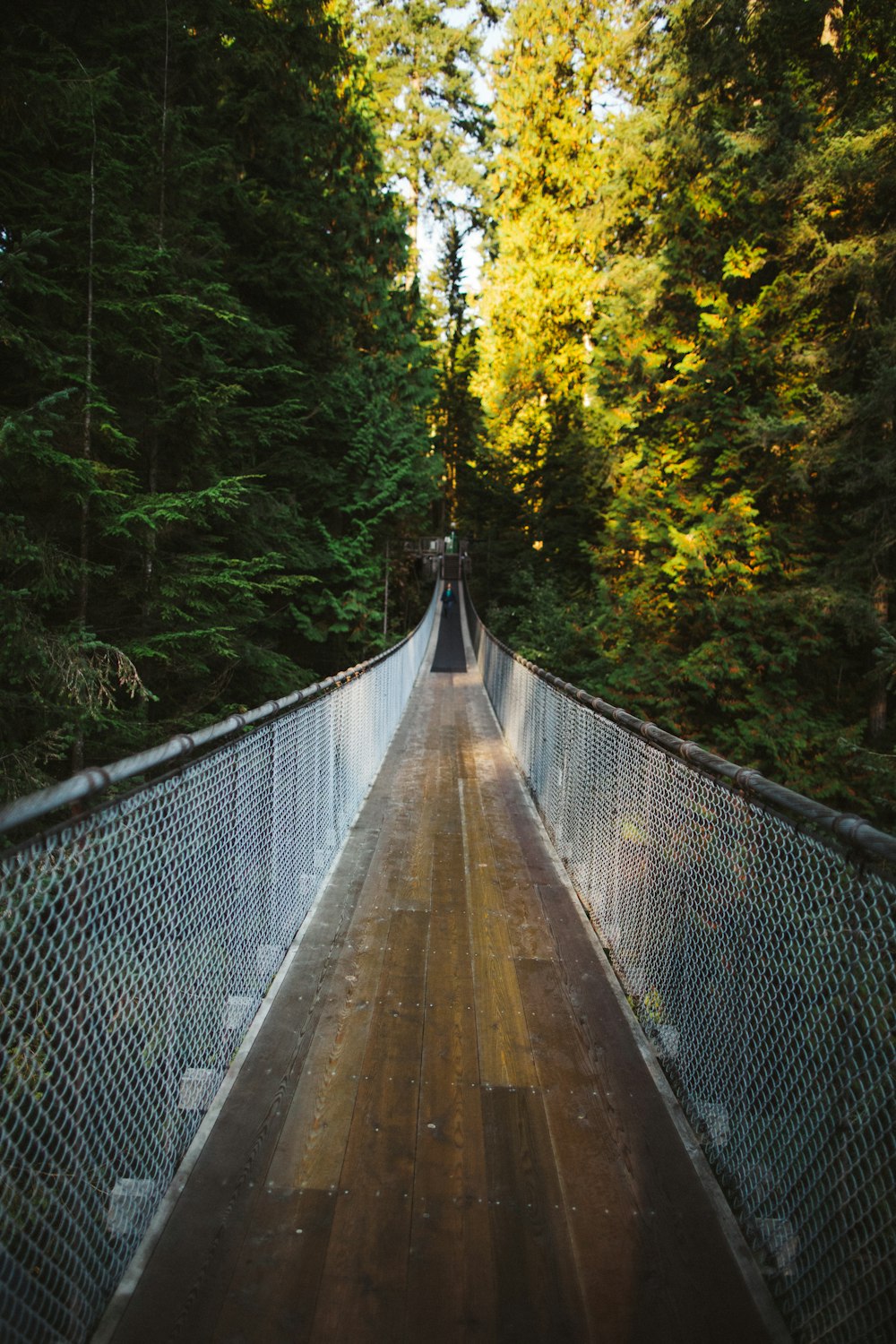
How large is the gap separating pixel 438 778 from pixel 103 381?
18.1 ft

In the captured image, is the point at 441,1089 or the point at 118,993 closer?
the point at 118,993

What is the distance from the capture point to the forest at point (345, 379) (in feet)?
17.8

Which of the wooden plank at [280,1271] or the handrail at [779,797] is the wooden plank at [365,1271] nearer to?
the wooden plank at [280,1271]

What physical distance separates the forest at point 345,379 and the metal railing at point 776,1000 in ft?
9.01

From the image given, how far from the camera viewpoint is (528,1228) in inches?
71.4

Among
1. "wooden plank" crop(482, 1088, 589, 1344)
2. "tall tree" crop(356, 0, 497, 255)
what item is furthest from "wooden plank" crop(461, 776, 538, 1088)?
"tall tree" crop(356, 0, 497, 255)

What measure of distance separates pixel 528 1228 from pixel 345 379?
12.7 meters

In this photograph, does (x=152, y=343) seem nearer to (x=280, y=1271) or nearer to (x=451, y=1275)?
(x=280, y=1271)

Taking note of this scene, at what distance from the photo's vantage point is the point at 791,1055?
1826mm

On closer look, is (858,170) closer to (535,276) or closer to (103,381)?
(103,381)

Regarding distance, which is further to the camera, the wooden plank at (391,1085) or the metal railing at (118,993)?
the wooden plank at (391,1085)

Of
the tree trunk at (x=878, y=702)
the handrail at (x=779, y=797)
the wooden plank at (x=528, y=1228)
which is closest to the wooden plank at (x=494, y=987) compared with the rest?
the wooden plank at (x=528, y=1228)

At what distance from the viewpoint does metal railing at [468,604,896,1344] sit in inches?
56.9

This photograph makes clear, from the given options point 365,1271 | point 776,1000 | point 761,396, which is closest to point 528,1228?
point 365,1271
